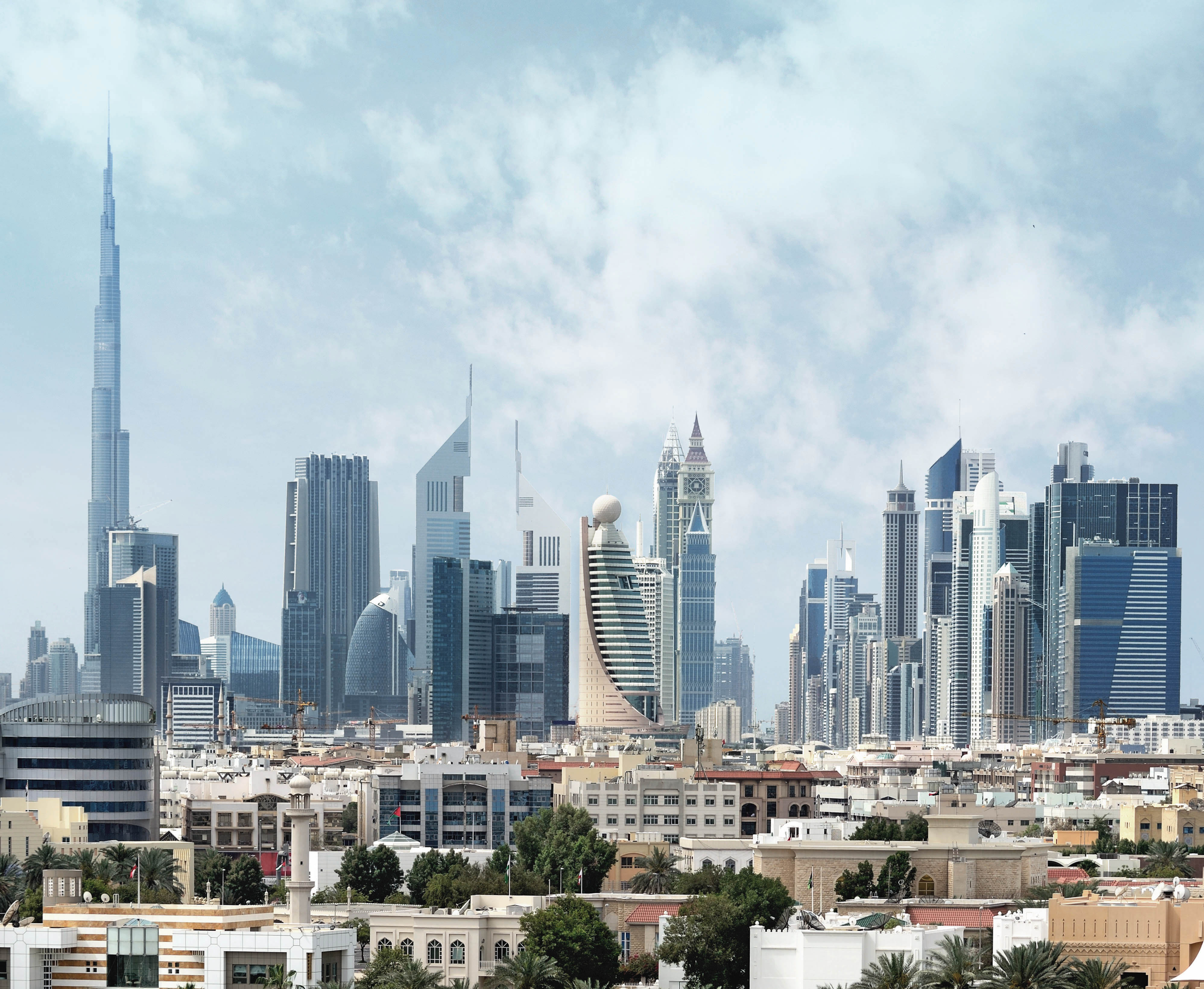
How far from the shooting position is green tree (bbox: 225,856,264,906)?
13075 centimetres

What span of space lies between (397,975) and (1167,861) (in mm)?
80615

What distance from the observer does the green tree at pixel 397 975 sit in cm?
8369

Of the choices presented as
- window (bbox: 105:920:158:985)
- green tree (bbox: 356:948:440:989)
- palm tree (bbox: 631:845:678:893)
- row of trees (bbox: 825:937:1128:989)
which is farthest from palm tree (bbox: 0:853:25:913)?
row of trees (bbox: 825:937:1128:989)

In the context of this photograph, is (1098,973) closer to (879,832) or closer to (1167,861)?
(879,832)

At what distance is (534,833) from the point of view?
16250 cm

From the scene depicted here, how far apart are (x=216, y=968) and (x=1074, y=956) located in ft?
90.0

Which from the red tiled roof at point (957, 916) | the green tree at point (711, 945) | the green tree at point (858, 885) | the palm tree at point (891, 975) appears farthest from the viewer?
the green tree at point (858, 885)

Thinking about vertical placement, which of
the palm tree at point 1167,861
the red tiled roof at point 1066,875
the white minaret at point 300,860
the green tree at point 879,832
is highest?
the white minaret at point 300,860

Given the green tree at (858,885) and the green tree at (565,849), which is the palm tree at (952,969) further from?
the green tree at (565,849)

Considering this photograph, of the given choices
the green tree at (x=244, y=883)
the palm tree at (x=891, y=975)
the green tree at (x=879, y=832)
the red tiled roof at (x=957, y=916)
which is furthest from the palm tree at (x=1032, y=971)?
the green tree at (x=879, y=832)

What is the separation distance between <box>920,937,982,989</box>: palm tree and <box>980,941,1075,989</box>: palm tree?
118 centimetres

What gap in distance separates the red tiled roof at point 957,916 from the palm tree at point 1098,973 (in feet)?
48.4

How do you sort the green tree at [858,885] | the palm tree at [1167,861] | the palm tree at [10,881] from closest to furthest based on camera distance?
1. the palm tree at [10,881]
2. the green tree at [858,885]
3. the palm tree at [1167,861]

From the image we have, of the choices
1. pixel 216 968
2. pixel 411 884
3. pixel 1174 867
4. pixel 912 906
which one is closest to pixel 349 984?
pixel 216 968
